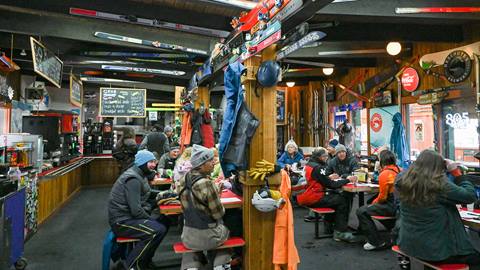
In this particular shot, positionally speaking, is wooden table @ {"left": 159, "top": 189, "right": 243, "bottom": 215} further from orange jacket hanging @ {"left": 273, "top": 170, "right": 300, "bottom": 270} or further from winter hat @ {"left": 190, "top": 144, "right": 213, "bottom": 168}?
winter hat @ {"left": 190, "top": 144, "right": 213, "bottom": 168}

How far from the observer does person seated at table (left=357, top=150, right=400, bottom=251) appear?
4.59m

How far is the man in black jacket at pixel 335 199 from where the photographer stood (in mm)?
5004

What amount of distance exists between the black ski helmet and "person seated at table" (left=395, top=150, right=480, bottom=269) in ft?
5.17

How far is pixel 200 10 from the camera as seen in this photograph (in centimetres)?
503

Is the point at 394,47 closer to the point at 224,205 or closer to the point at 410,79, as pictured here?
the point at 410,79

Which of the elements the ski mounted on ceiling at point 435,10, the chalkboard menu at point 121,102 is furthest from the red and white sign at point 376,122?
the chalkboard menu at point 121,102

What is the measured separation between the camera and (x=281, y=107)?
10.7 metres

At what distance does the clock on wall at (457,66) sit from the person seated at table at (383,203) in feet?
7.90

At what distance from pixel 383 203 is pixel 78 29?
19.3 ft

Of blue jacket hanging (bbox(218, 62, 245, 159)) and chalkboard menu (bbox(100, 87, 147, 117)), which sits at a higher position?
chalkboard menu (bbox(100, 87, 147, 117))

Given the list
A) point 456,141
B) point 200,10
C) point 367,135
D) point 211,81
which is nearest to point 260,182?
point 200,10

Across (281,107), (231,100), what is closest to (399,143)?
(231,100)

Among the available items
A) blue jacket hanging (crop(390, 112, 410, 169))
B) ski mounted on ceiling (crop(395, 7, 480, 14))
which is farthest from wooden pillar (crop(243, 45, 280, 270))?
blue jacket hanging (crop(390, 112, 410, 169))

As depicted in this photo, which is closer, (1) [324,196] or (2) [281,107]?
(1) [324,196]
